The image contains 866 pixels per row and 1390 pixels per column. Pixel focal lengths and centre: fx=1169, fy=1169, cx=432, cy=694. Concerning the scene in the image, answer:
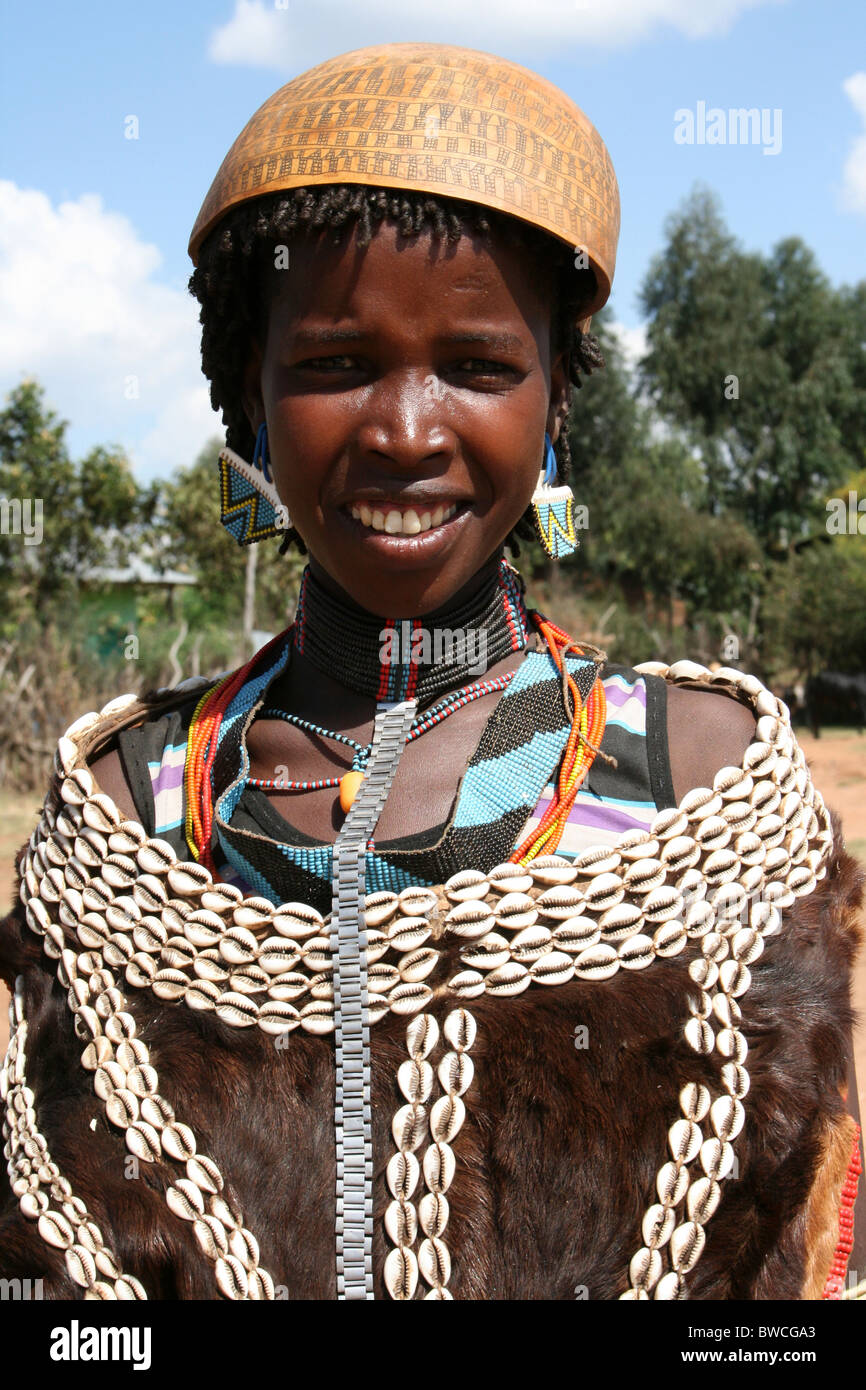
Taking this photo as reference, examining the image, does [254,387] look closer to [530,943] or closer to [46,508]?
[530,943]

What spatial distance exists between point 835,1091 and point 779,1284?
232 millimetres

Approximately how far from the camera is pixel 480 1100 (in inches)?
53.7

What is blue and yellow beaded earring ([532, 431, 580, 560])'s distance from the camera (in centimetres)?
173

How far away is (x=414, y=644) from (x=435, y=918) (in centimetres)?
41

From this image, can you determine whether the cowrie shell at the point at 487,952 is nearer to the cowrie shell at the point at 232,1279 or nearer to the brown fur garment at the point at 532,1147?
the brown fur garment at the point at 532,1147

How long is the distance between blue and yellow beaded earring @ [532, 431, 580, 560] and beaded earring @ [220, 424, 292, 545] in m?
0.37

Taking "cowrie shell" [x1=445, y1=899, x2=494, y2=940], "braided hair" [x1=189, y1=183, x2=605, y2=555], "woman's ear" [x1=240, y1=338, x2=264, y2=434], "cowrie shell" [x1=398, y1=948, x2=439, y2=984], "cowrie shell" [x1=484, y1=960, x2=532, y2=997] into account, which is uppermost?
"braided hair" [x1=189, y1=183, x2=605, y2=555]

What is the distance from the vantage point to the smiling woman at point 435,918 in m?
1.35

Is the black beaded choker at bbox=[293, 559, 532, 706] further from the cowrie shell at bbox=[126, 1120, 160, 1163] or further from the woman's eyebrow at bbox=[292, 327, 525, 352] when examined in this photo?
the cowrie shell at bbox=[126, 1120, 160, 1163]

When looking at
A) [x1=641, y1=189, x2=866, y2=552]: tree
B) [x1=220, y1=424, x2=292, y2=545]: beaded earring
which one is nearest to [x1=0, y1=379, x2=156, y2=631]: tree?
[x1=220, y1=424, x2=292, y2=545]: beaded earring

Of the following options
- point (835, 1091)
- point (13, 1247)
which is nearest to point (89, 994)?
point (13, 1247)

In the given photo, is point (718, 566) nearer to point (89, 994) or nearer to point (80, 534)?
point (80, 534)

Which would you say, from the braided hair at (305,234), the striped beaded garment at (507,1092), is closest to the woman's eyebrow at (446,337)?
the braided hair at (305,234)

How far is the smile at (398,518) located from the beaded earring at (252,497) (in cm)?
19
